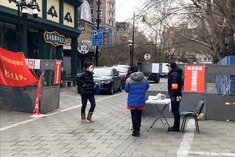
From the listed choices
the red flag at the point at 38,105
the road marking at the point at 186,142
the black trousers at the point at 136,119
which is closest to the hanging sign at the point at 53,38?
the red flag at the point at 38,105

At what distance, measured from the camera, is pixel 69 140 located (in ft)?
32.4

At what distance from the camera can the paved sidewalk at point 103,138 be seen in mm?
8602

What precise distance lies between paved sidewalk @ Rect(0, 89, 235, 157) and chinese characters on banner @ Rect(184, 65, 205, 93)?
1.35 metres

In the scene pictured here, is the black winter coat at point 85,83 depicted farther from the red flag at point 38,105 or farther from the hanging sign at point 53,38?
the hanging sign at point 53,38

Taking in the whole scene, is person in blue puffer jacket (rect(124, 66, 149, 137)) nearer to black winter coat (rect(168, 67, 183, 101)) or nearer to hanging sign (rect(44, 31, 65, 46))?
black winter coat (rect(168, 67, 183, 101))

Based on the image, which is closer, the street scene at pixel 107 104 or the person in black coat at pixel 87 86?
the street scene at pixel 107 104

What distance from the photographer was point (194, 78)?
1389 cm

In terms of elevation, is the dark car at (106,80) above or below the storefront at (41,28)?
below

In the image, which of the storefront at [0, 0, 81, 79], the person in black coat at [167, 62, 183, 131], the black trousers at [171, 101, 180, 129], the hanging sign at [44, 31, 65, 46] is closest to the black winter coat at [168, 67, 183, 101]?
the person in black coat at [167, 62, 183, 131]

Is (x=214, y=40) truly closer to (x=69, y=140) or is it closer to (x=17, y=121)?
(x=17, y=121)

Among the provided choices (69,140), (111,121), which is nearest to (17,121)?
(111,121)

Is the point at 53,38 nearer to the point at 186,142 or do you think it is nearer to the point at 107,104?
the point at 107,104

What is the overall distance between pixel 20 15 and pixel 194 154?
44.8ft

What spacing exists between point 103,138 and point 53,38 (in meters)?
15.5
